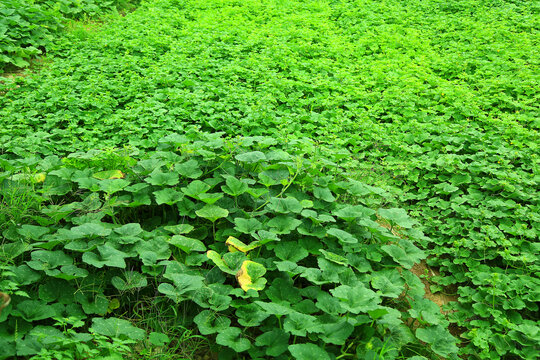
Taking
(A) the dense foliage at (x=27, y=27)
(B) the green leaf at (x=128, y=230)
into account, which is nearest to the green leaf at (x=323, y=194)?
(B) the green leaf at (x=128, y=230)

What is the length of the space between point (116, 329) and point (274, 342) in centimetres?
92

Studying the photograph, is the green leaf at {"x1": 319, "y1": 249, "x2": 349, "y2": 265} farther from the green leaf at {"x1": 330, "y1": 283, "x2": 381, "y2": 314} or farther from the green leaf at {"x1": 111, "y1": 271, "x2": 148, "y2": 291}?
the green leaf at {"x1": 111, "y1": 271, "x2": 148, "y2": 291}

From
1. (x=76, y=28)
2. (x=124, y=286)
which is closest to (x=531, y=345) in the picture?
(x=124, y=286)

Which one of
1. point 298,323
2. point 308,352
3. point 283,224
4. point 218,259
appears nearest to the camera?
point 308,352

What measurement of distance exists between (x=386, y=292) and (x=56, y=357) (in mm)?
1948

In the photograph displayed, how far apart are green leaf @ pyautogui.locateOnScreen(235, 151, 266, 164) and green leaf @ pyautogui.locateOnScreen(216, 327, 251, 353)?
1.51 meters

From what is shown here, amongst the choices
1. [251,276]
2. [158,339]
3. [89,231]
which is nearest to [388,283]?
[251,276]

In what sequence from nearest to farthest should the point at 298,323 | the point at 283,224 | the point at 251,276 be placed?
the point at 298,323 < the point at 251,276 < the point at 283,224

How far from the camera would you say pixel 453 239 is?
368 cm

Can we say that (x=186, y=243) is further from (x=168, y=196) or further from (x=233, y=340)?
(x=233, y=340)

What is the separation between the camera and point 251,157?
364 centimetres

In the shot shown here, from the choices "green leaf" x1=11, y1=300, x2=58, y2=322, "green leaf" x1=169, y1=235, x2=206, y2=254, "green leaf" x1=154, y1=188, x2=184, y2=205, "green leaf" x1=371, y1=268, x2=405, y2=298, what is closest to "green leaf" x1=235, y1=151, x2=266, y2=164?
"green leaf" x1=154, y1=188, x2=184, y2=205

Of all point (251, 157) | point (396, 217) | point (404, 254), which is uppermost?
point (251, 157)

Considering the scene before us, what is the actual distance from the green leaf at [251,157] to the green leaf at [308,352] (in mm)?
1681
